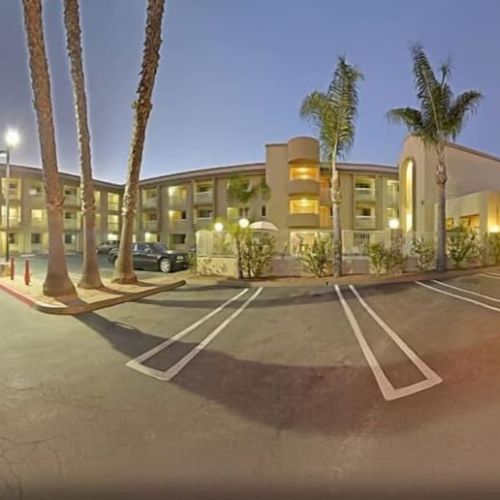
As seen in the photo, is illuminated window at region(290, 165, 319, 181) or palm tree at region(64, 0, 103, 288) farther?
→ illuminated window at region(290, 165, 319, 181)

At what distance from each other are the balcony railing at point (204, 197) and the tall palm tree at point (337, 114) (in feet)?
88.0

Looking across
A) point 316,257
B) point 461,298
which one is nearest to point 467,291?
point 461,298

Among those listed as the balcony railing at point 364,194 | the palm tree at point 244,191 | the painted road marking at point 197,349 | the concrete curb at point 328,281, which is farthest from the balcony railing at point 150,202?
the painted road marking at point 197,349

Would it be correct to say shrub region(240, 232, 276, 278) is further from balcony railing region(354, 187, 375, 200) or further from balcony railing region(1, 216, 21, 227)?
balcony railing region(1, 216, 21, 227)

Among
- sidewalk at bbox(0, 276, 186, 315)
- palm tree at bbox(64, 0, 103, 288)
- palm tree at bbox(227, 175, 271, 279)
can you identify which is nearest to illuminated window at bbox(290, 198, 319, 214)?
palm tree at bbox(227, 175, 271, 279)

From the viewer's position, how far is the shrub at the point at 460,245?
69.1 feet

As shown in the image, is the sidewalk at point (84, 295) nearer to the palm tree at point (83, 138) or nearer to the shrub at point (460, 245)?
the palm tree at point (83, 138)

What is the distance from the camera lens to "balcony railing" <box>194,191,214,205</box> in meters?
45.8

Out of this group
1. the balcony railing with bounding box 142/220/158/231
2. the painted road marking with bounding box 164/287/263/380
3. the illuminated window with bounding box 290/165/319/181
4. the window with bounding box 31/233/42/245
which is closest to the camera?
the painted road marking with bounding box 164/287/263/380

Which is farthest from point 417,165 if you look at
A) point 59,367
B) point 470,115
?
point 59,367

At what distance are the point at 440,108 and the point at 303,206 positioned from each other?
1975 centimetres

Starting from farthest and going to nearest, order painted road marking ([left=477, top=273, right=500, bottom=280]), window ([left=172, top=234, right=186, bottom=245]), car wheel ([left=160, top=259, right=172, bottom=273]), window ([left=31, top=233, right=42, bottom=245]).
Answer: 1. window ([left=172, top=234, right=186, bottom=245])
2. window ([left=31, top=233, right=42, bottom=245])
3. car wheel ([left=160, top=259, right=172, bottom=273])
4. painted road marking ([left=477, top=273, right=500, bottom=280])

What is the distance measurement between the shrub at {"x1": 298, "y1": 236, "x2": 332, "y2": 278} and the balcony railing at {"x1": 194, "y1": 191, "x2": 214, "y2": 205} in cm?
2732

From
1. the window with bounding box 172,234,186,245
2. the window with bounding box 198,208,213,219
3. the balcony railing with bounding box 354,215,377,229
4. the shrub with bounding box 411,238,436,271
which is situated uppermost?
the window with bounding box 198,208,213,219
